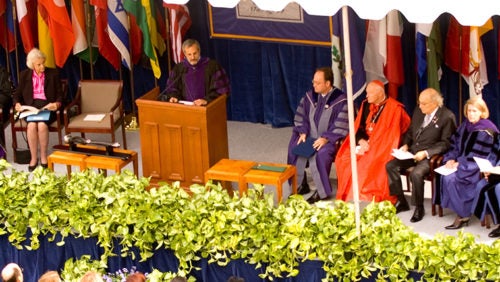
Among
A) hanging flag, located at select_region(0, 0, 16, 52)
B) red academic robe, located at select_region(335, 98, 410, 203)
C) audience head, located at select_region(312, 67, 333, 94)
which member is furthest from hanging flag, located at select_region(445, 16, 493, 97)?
hanging flag, located at select_region(0, 0, 16, 52)

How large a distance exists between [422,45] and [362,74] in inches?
29.3

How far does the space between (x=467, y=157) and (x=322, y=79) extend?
1639 millimetres

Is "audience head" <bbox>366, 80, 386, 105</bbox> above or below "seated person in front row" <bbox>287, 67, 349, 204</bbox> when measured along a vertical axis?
above

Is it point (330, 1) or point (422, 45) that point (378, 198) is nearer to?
point (422, 45)

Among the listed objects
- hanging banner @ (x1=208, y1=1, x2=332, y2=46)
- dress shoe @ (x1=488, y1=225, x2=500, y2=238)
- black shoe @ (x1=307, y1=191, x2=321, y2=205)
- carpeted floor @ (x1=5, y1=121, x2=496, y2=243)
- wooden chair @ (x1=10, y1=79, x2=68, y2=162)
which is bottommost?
dress shoe @ (x1=488, y1=225, x2=500, y2=238)

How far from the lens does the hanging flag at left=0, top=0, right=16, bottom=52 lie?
14.7 m

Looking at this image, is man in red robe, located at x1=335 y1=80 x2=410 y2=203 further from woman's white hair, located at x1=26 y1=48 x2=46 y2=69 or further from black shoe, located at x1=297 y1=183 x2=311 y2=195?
woman's white hair, located at x1=26 y1=48 x2=46 y2=69

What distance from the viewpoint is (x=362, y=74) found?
1319 centimetres

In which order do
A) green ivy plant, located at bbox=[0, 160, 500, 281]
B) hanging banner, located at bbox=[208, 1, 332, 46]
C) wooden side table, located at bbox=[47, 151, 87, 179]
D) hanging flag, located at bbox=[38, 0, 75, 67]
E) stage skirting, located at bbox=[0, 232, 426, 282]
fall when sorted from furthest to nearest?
hanging flag, located at bbox=[38, 0, 75, 67]
hanging banner, located at bbox=[208, 1, 332, 46]
wooden side table, located at bbox=[47, 151, 87, 179]
stage skirting, located at bbox=[0, 232, 426, 282]
green ivy plant, located at bbox=[0, 160, 500, 281]

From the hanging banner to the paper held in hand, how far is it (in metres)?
2.98

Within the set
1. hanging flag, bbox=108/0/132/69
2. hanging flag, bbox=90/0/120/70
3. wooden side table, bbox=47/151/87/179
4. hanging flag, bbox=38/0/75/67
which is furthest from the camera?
hanging flag, bbox=90/0/120/70

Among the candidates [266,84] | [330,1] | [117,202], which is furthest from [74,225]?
[266,84]

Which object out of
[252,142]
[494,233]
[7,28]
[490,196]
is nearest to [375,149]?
[490,196]

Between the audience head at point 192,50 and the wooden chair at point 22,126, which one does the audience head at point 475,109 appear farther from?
the wooden chair at point 22,126
